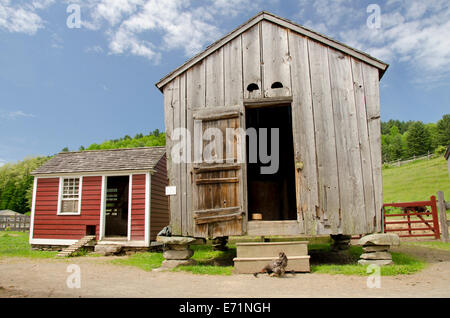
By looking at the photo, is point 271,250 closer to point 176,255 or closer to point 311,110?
point 176,255

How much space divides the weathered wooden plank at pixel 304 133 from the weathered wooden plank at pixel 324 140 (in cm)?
12

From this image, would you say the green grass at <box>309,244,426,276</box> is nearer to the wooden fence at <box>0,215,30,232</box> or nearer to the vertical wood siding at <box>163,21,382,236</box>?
the vertical wood siding at <box>163,21,382,236</box>

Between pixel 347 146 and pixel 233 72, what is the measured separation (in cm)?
359

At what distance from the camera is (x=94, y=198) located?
46.2 feet

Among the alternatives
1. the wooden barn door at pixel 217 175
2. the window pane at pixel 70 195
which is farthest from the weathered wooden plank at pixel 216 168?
the window pane at pixel 70 195

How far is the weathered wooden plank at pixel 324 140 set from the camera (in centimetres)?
777

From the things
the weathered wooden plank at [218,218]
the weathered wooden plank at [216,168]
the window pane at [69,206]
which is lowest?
the weathered wooden plank at [218,218]

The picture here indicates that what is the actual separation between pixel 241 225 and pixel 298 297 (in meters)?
3.16

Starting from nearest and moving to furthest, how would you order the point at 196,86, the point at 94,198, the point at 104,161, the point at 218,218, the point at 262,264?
the point at 262,264 → the point at 218,218 → the point at 196,86 → the point at 94,198 → the point at 104,161

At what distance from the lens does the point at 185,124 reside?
8.71 metres

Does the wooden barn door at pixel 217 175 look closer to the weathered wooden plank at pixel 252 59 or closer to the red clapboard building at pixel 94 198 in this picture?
the weathered wooden plank at pixel 252 59

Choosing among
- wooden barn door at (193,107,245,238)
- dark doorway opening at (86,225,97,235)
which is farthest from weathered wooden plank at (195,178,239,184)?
dark doorway opening at (86,225,97,235)

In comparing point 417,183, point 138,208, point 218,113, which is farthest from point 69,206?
point 417,183
